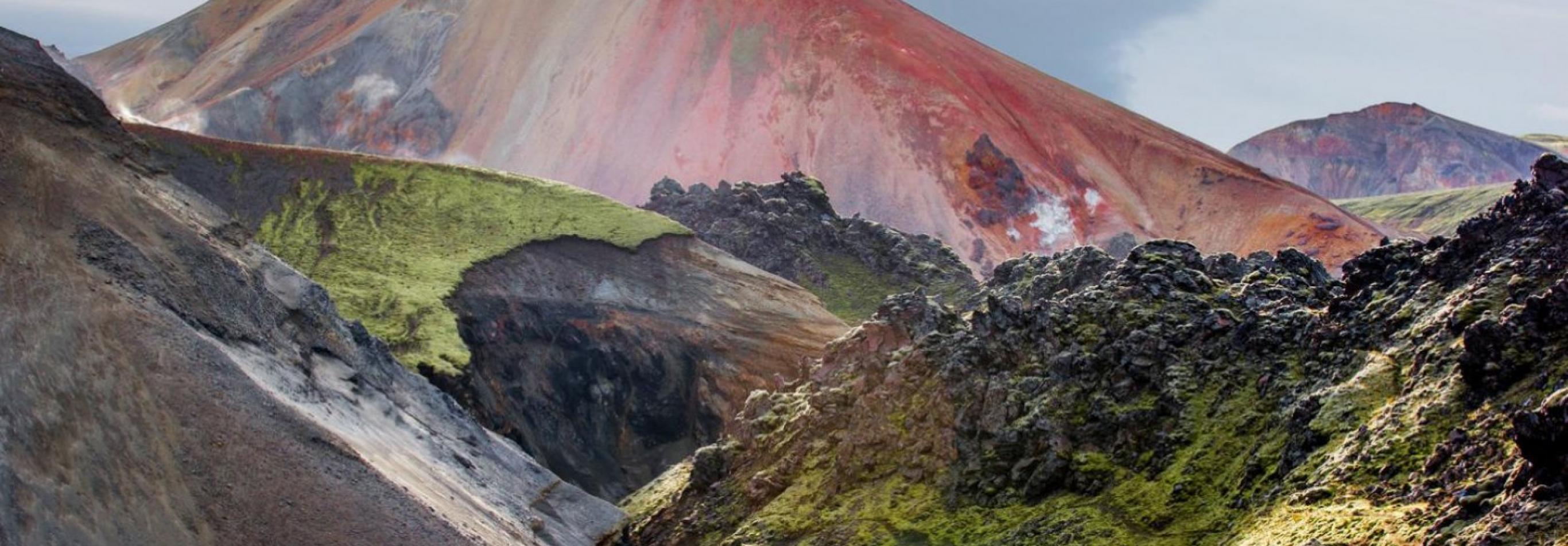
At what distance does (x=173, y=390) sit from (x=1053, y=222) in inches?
4627

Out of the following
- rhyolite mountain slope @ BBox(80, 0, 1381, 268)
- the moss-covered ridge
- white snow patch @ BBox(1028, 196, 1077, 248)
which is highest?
rhyolite mountain slope @ BBox(80, 0, 1381, 268)

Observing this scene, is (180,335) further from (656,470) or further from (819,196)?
(819,196)

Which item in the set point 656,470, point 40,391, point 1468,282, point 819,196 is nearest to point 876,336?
point 656,470

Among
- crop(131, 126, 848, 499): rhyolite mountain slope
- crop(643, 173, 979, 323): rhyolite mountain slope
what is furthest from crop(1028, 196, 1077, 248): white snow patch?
crop(131, 126, 848, 499): rhyolite mountain slope

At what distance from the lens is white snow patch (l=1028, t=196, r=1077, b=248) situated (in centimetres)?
16325

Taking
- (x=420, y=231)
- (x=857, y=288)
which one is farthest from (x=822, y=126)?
(x=420, y=231)

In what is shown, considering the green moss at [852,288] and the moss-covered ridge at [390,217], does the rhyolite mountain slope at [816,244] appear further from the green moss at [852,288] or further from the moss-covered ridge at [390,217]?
the moss-covered ridge at [390,217]

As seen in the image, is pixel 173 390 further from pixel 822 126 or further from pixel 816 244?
pixel 822 126

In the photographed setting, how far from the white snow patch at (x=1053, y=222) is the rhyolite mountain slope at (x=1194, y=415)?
264ft

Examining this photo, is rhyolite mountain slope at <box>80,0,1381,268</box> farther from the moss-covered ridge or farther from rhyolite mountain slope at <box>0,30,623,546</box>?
rhyolite mountain slope at <box>0,30,623,546</box>

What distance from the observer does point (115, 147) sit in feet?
228

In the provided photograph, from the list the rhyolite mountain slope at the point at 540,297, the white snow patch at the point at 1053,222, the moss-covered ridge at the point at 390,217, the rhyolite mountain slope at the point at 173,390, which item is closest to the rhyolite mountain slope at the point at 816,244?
the rhyolite mountain slope at the point at 540,297

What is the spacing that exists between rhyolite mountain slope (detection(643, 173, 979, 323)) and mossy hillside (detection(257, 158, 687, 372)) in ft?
39.7

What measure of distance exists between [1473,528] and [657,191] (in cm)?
10486
